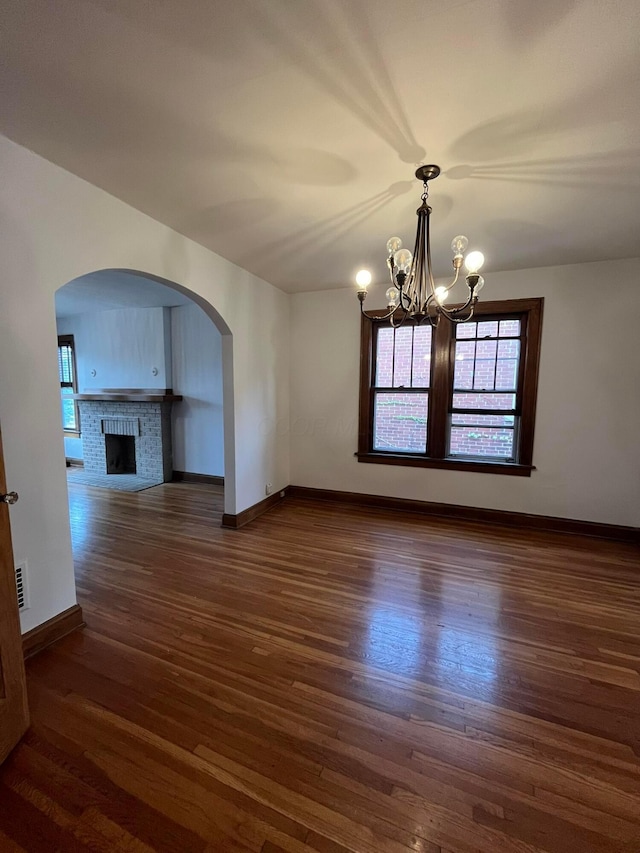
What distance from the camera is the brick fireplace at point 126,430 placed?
548 cm

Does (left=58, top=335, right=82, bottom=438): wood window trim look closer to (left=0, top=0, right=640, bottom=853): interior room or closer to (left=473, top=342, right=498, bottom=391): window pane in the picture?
(left=0, top=0, right=640, bottom=853): interior room

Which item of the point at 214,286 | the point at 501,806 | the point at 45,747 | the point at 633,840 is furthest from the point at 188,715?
the point at 214,286

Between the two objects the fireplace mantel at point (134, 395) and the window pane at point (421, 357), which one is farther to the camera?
the fireplace mantel at point (134, 395)

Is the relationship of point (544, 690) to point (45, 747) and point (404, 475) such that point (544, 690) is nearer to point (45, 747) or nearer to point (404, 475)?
point (45, 747)

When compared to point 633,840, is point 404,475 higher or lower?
higher

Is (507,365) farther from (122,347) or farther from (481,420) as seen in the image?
(122,347)

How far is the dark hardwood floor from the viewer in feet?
3.82

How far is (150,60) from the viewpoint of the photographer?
131 cm


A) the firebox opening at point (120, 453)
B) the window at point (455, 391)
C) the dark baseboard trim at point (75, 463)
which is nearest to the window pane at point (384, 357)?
the window at point (455, 391)

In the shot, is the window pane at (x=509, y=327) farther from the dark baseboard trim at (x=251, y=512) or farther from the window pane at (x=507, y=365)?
the dark baseboard trim at (x=251, y=512)

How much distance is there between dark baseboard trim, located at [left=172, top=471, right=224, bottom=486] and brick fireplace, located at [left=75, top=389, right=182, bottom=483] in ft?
0.39

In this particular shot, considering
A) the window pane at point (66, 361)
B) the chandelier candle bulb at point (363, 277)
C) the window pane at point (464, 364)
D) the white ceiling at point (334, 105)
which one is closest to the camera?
the white ceiling at point (334, 105)

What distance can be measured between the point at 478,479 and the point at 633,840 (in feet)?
9.71

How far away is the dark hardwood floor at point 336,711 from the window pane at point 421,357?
6.60ft
